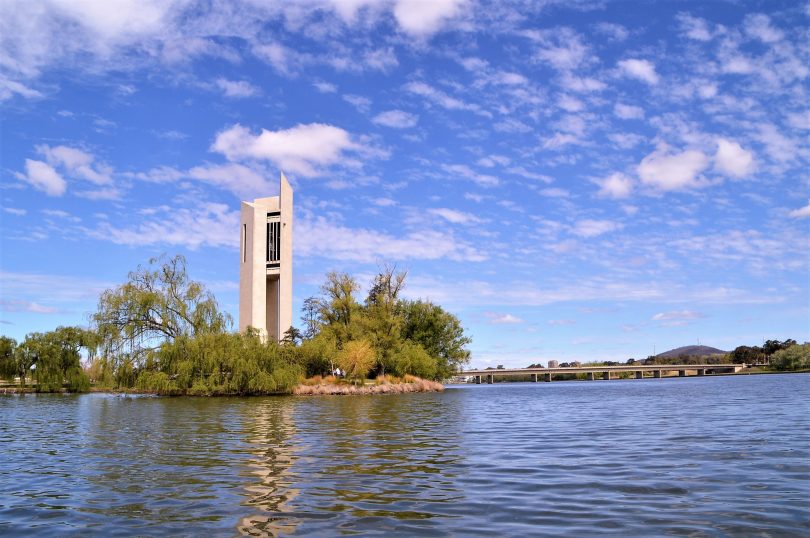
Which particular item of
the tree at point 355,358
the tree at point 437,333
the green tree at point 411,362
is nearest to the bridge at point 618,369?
the tree at point 437,333

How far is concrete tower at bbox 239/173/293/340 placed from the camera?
8575 cm

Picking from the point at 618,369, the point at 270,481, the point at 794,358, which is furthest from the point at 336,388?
the point at 794,358

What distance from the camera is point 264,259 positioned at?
285 feet

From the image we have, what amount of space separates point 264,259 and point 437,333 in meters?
25.9

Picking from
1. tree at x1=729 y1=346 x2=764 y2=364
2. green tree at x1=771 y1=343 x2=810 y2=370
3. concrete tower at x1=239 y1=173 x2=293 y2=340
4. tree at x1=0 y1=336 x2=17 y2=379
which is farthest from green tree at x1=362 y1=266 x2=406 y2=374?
tree at x1=729 y1=346 x2=764 y2=364

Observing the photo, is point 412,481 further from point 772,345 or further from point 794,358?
point 772,345

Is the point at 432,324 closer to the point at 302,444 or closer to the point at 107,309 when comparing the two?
the point at 107,309

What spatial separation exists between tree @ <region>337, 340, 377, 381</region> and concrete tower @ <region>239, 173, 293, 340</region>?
87.9 feet

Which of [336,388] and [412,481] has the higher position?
[336,388]

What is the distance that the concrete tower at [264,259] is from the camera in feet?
281

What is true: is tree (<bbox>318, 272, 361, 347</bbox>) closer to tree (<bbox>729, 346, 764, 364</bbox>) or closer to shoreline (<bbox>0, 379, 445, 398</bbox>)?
shoreline (<bbox>0, 379, 445, 398</bbox>)

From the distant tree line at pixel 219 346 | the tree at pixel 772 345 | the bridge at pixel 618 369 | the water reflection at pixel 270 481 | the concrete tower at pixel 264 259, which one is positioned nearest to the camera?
the water reflection at pixel 270 481

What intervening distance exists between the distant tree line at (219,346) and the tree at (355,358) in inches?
4.0

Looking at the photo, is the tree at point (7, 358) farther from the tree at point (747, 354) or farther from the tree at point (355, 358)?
the tree at point (747, 354)
